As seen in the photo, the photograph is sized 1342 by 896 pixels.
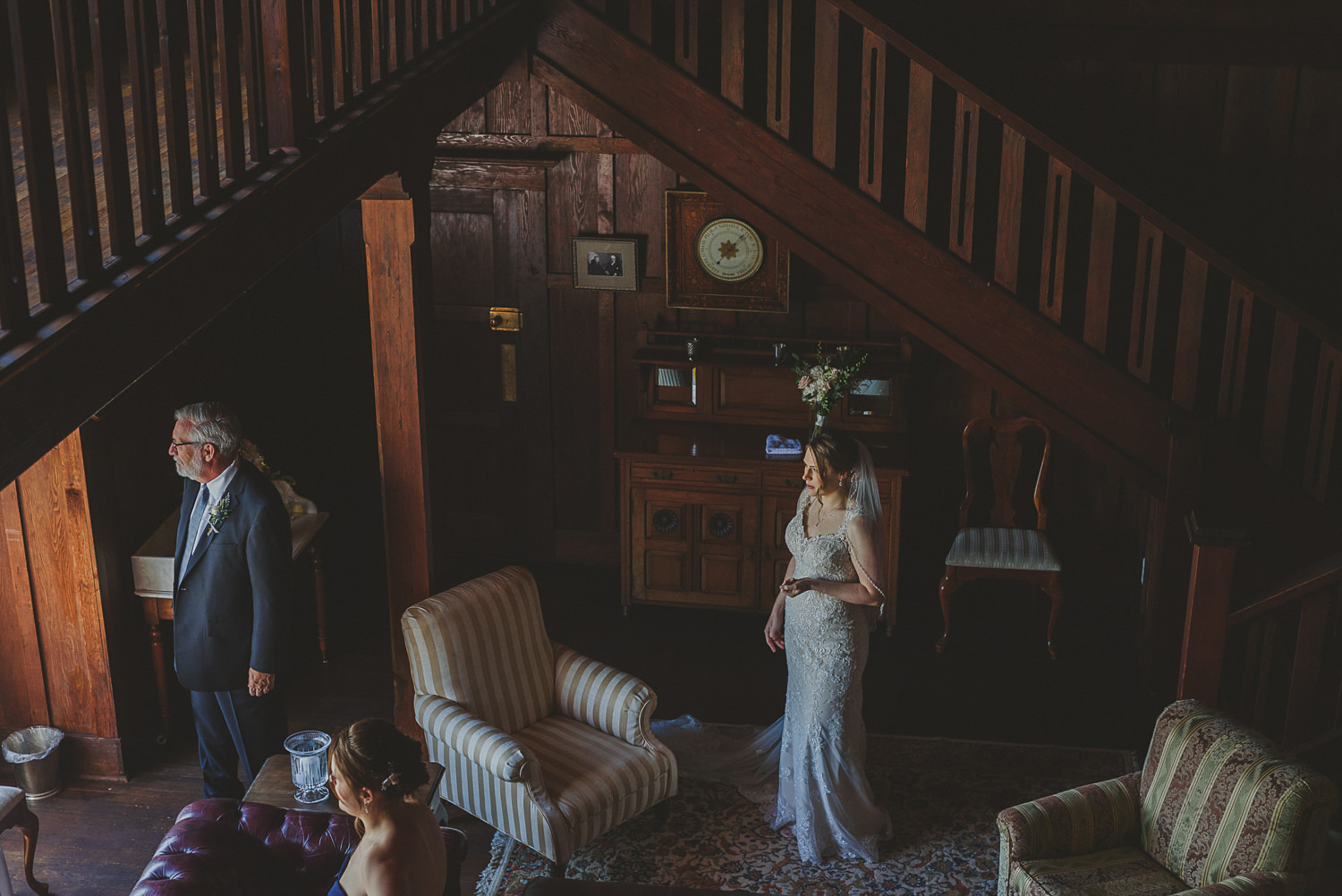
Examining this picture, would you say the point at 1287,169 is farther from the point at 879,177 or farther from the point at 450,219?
the point at 450,219

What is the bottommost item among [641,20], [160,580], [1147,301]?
[160,580]

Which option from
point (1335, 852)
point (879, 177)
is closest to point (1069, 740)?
point (1335, 852)

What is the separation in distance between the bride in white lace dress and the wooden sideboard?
1.59 m

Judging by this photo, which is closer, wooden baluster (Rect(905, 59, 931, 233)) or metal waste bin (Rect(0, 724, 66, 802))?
wooden baluster (Rect(905, 59, 931, 233))

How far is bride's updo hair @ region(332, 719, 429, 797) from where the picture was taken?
3.03m

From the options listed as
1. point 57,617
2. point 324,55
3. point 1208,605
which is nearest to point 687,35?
point 324,55

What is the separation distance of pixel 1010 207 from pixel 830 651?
1.83m

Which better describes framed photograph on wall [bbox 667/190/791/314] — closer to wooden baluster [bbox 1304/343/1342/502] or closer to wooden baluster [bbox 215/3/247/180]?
wooden baluster [bbox 1304/343/1342/502]

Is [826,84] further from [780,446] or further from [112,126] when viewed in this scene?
[112,126]

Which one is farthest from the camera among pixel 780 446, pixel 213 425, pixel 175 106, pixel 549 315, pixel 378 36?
pixel 549 315

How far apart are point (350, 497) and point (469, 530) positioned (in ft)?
2.94

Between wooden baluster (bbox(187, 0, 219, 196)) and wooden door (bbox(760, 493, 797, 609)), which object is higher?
wooden baluster (bbox(187, 0, 219, 196))

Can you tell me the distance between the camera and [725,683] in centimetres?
609

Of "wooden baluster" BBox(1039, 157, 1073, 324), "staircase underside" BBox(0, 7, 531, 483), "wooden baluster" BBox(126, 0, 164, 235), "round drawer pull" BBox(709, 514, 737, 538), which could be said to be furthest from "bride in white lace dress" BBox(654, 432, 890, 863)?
"wooden baluster" BBox(126, 0, 164, 235)
